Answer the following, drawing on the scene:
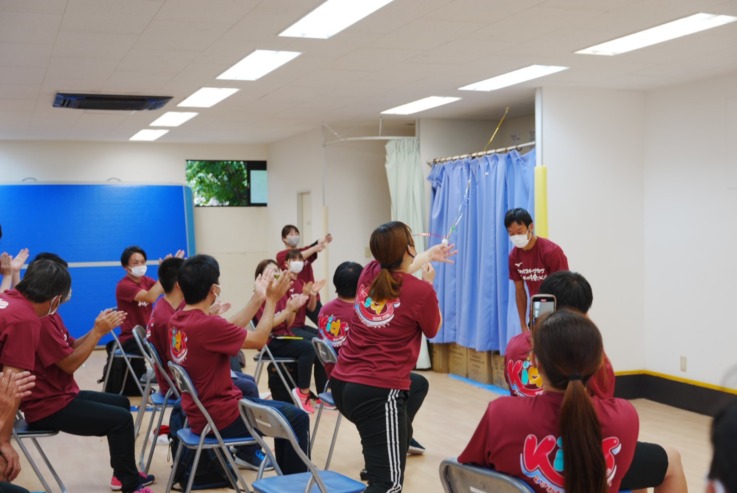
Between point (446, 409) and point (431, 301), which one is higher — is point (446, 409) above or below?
below

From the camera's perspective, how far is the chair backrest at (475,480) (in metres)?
2.15

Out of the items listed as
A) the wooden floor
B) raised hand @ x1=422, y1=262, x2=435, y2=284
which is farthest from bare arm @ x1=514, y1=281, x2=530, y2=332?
raised hand @ x1=422, y1=262, x2=435, y2=284

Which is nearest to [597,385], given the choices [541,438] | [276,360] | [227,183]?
[541,438]

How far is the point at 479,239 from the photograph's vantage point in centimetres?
764

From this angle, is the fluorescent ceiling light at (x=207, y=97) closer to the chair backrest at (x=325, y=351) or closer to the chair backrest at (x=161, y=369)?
the chair backrest at (x=161, y=369)

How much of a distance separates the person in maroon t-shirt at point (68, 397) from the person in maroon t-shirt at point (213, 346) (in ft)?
1.34

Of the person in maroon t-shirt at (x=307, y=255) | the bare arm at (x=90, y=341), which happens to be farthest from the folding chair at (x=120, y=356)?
the bare arm at (x=90, y=341)

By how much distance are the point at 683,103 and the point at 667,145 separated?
1.19 ft

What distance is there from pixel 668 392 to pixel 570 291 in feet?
14.0

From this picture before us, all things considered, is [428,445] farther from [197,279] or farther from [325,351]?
[197,279]

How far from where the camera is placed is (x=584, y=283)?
3002mm

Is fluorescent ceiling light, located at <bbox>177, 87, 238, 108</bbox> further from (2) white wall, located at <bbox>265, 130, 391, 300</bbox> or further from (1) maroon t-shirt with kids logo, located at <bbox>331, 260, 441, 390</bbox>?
(1) maroon t-shirt with kids logo, located at <bbox>331, 260, 441, 390</bbox>

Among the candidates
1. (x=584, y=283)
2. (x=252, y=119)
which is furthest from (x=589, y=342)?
(x=252, y=119)

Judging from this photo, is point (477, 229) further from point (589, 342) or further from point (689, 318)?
point (589, 342)
